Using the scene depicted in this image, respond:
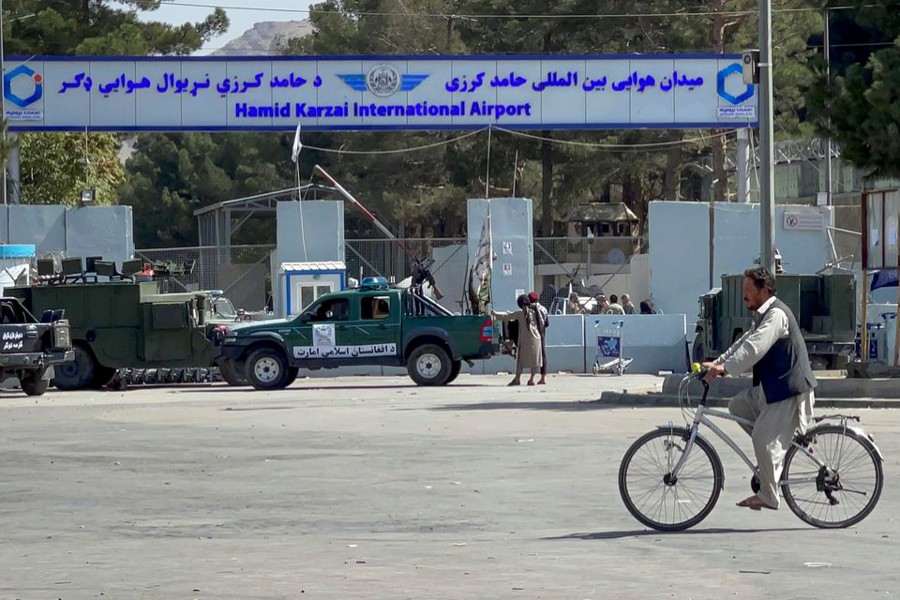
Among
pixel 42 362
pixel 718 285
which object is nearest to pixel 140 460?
pixel 42 362

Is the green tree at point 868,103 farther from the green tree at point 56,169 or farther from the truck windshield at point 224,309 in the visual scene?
the green tree at point 56,169

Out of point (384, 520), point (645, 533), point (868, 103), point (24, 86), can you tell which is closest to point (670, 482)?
point (645, 533)

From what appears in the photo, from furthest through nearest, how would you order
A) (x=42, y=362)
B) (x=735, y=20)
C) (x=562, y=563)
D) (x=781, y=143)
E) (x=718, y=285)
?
(x=781, y=143) → (x=735, y=20) → (x=718, y=285) → (x=42, y=362) → (x=562, y=563)

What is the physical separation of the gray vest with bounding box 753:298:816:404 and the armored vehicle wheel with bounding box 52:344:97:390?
22.0 meters

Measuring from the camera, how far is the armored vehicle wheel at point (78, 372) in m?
31.1

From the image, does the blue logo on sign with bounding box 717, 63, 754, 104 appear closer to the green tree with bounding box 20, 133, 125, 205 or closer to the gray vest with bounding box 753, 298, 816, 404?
the green tree with bounding box 20, 133, 125, 205

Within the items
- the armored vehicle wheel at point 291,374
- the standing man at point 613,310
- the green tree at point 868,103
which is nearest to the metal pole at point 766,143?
the green tree at point 868,103

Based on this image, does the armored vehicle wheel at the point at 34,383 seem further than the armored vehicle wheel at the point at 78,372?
No

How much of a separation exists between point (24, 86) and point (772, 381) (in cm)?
3077

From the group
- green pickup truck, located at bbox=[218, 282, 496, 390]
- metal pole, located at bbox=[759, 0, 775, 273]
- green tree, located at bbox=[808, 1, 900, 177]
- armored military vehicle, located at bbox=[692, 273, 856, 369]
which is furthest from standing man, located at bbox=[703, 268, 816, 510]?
green pickup truck, located at bbox=[218, 282, 496, 390]

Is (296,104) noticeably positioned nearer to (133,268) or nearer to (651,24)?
(133,268)

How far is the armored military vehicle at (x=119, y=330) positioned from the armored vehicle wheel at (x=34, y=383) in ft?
4.57

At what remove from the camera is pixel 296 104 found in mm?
38750

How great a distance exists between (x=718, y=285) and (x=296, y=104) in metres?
10.7
